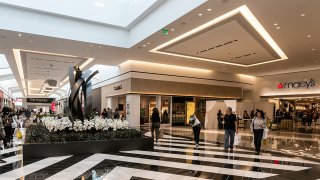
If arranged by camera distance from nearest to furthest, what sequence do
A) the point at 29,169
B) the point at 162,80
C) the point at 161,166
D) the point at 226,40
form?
the point at 29,169 < the point at 161,166 < the point at 226,40 < the point at 162,80

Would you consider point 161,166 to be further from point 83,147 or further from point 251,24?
point 251,24

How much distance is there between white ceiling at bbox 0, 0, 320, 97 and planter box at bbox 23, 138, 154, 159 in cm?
456

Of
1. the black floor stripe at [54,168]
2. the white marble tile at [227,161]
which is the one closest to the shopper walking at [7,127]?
the black floor stripe at [54,168]

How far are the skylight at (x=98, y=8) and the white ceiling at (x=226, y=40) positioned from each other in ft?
4.10

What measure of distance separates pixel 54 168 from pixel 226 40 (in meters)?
9.34

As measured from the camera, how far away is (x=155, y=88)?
18234 mm

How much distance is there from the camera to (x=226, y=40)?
40.0 ft

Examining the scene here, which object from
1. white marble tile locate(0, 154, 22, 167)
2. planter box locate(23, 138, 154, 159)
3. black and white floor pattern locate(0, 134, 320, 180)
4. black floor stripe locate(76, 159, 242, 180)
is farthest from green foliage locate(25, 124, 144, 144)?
black floor stripe locate(76, 159, 242, 180)

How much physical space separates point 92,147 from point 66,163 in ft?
4.17

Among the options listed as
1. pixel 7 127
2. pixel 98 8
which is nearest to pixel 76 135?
pixel 7 127

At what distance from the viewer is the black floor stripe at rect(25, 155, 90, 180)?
5.21m

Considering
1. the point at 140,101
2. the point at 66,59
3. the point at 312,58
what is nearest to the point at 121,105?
the point at 140,101

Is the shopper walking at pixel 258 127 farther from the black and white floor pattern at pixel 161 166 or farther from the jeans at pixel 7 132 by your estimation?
the jeans at pixel 7 132

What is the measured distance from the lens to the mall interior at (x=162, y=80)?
6562 millimetres
